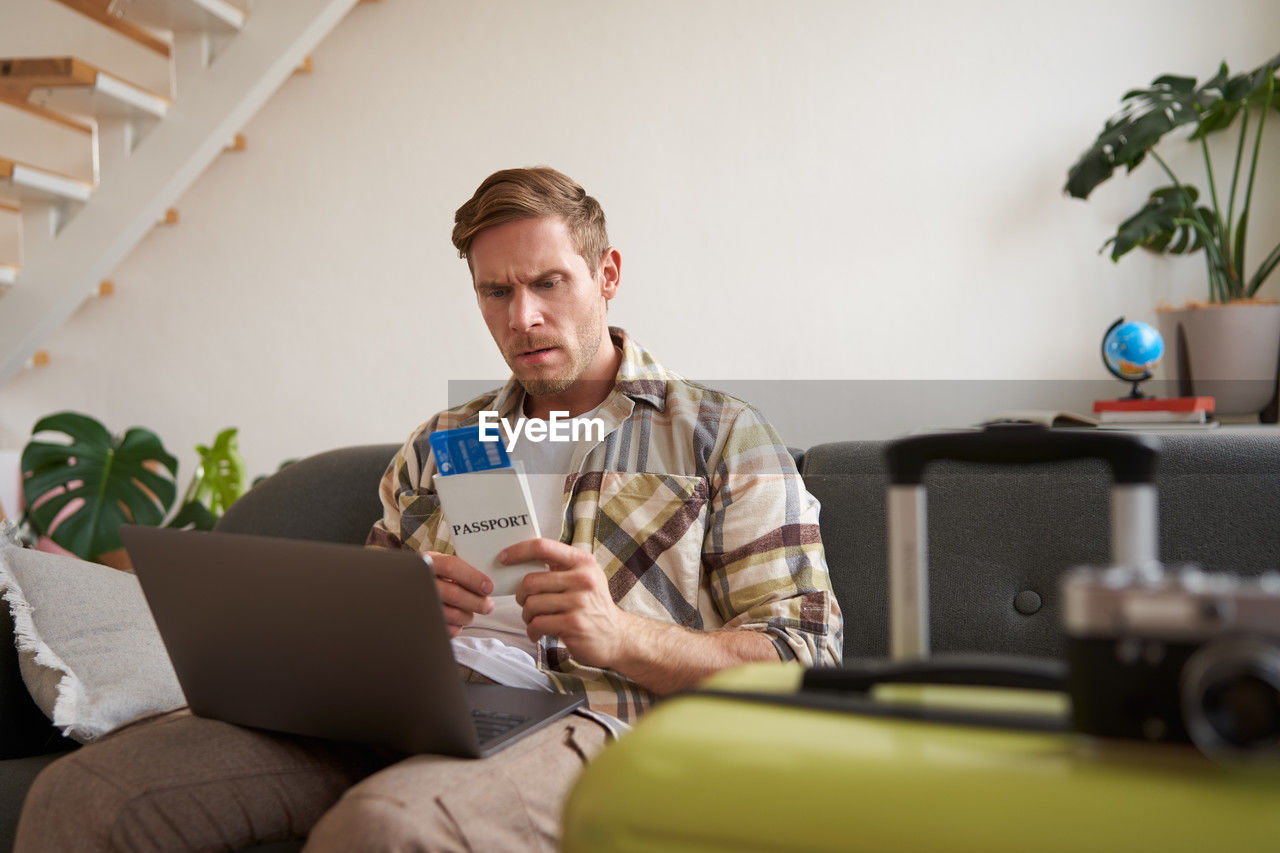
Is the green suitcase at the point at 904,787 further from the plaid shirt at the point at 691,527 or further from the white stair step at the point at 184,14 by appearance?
the white stair step at the point at 184,14

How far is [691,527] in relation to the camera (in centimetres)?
128

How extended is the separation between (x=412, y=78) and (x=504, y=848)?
92.5 inches

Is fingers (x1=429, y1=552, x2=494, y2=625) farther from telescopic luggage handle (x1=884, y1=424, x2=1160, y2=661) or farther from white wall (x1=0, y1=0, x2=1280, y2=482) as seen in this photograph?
white wall (x1=0, y1=0, x2=1280, y2=482)

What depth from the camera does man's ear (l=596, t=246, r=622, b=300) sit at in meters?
1.54

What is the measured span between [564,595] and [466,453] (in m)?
0.17

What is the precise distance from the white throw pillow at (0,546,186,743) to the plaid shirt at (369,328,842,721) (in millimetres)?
377

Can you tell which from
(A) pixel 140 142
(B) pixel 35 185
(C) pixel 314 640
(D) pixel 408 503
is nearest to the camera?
(C) pixel 314 640

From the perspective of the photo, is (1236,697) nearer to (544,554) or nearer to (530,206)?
(544,554)

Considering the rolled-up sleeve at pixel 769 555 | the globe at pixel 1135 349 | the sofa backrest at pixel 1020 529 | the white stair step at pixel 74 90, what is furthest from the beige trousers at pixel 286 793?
the white stair step at pixel 74 90

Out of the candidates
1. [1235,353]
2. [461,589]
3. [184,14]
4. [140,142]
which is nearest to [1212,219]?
[1235,353]

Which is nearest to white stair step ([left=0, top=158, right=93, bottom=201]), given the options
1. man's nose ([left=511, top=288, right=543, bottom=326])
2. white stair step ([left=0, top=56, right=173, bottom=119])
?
white stair step ([left=0, top=56, right=173, bottom=119])

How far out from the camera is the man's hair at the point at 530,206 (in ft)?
4.65

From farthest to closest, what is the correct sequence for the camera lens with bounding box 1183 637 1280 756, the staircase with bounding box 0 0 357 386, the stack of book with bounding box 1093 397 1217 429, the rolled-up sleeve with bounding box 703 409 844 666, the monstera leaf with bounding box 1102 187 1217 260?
the staircase with bounding box 0 0 357 386 → the monstera leaf with bounding box 1102 187 1217 260 → the stack of book with bounding box 1093 397 1217 429 → the rolled-up sleeve with bounding box 703 409 844 666 → the camera lens with bounding box 1183 637 1280 756

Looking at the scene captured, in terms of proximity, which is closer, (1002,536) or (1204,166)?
(1002,536)
